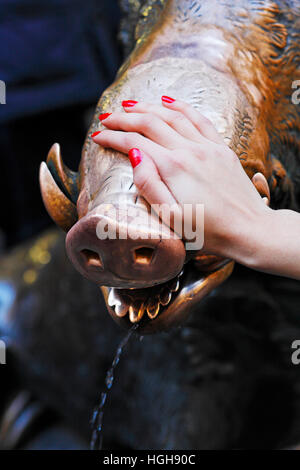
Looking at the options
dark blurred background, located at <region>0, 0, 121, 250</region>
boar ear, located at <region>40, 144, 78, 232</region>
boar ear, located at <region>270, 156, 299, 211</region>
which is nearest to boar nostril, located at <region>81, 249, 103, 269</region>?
boar ear, located at <region>40, 144, 78, 232</region>

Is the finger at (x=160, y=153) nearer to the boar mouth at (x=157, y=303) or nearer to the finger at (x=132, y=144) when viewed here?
the finger at (x=132, y=144)

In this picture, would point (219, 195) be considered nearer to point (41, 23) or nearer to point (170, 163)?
point (170, 163)

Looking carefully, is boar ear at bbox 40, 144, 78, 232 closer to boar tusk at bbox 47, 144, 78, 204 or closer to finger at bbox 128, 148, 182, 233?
boar tusk at bbox 47, 144, 78, 204

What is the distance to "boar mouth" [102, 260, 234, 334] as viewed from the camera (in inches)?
21.3

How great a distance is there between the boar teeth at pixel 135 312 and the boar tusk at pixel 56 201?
0.11 meters

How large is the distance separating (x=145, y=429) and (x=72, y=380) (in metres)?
0.21

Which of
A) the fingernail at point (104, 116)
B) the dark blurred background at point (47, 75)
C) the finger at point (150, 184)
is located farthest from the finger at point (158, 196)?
the dark blurred background at point (47, 75)

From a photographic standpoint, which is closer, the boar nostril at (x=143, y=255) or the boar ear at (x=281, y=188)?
the boar nostril at (x=143, y=255)

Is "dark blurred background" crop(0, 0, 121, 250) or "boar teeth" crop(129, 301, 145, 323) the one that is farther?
"dark blurred background" crop(0, 0, 121, 250)

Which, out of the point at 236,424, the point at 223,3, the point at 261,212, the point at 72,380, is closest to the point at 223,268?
the point at 261,212

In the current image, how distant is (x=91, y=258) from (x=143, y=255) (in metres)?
0.04

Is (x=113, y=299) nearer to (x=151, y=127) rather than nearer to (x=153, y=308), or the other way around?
(x=153, y=308)

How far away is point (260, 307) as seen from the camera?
86 cm

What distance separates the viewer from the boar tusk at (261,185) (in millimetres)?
538
